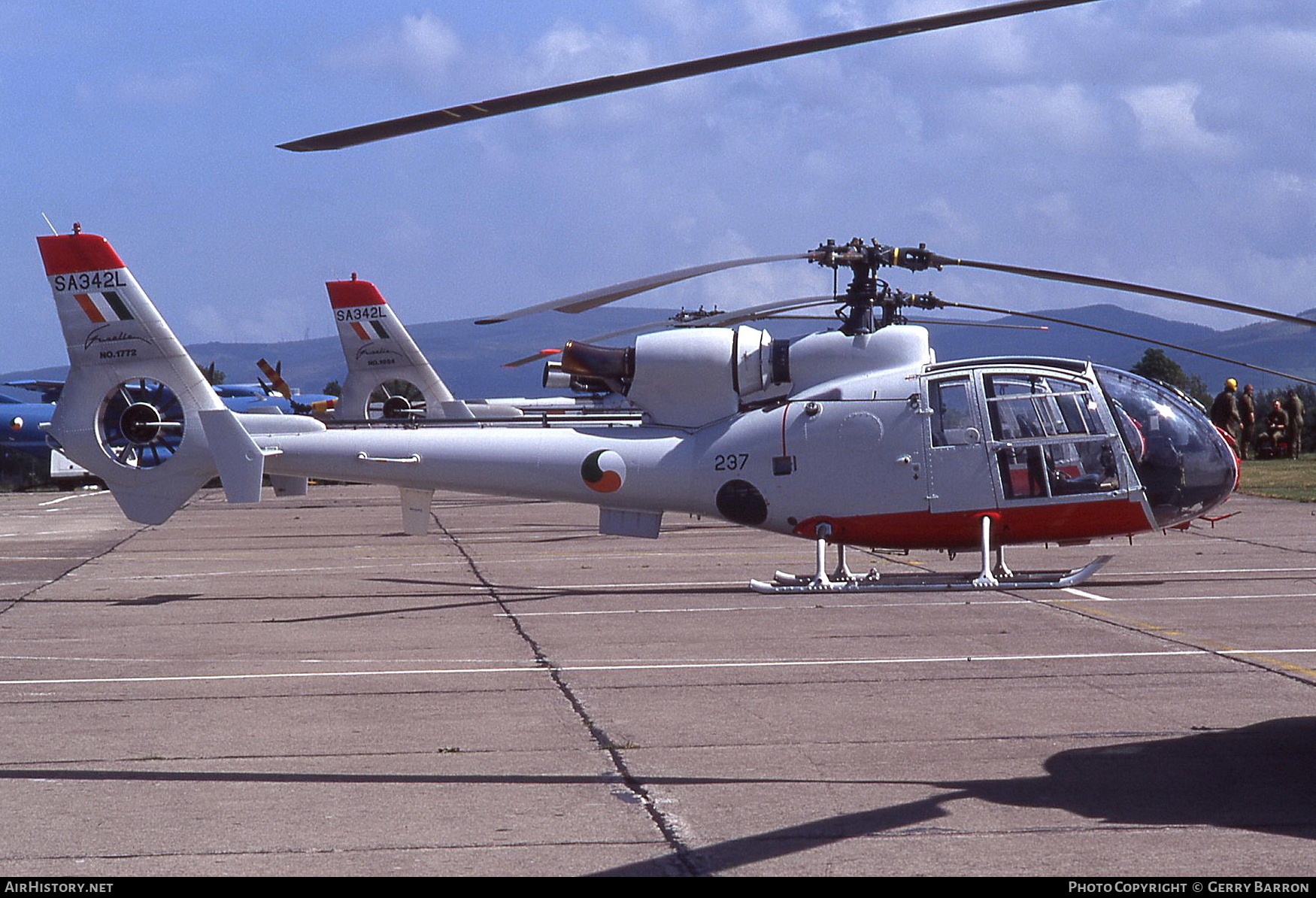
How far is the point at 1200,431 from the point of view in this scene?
568 inches

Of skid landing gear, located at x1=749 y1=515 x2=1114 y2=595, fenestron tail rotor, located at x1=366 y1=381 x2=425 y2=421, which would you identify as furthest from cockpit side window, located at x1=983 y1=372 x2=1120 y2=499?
fenestron tail rotor, located at x1=366 y1=381 x2=425 y2=421

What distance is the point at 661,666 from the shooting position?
1069cm

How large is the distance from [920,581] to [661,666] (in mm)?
5442

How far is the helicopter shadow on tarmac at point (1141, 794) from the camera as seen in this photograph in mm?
6035

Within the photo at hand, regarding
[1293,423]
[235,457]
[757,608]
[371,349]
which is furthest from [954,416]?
[1293,423]

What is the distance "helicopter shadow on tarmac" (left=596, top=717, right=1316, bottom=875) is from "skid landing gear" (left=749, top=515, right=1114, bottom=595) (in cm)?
629

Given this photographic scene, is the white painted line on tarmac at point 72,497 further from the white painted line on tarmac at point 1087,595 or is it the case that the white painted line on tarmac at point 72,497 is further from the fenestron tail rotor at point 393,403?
the white painted line on tarmac at point 1087,595

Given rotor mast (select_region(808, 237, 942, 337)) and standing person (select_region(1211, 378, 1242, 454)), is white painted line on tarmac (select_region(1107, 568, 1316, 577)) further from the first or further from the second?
standing person (select_region(1211, 378, 1242, 454))

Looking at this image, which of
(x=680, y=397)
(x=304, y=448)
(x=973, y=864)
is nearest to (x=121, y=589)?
(x=304, y=448)

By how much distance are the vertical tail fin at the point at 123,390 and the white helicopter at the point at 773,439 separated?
0.02 m

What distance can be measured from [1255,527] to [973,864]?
17.9 metres

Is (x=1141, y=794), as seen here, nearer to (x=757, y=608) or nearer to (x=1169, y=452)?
(x=757, y=608)

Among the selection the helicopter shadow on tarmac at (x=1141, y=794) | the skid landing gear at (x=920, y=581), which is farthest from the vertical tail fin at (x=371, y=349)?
the helicopter shadow on tarmac at (x=1141, y=794)

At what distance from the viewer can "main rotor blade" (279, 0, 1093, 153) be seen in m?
5.07
